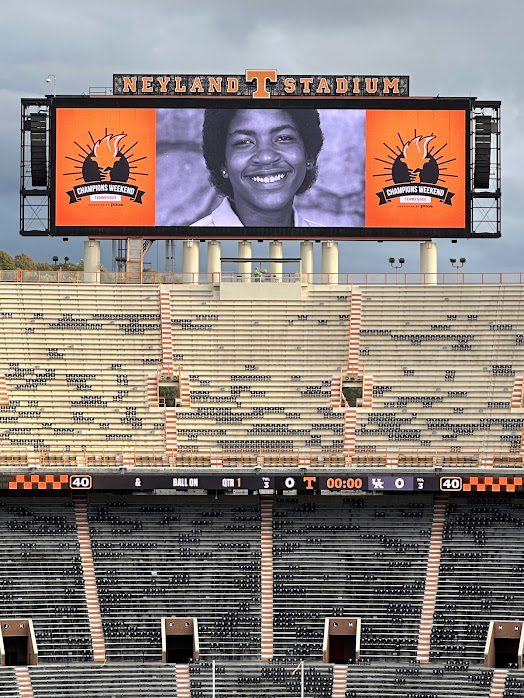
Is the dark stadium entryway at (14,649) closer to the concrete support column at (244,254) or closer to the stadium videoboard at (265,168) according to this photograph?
the stadium videoboard at (265,168)

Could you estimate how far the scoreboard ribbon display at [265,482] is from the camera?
172 ft

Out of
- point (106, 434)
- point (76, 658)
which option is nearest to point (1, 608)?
point (76, 658)

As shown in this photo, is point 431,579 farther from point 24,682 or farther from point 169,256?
point 169,256

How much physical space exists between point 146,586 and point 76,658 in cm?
384

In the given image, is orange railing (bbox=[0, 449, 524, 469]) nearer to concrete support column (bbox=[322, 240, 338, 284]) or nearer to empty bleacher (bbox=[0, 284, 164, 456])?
empty bleacher (bbox=[0, 284, 164, 456])

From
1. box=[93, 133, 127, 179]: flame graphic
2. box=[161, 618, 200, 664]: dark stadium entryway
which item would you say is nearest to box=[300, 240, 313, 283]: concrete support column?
box=[93, 133, 127, 179]: flame graphic

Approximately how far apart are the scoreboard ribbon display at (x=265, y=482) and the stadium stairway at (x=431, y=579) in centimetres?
172

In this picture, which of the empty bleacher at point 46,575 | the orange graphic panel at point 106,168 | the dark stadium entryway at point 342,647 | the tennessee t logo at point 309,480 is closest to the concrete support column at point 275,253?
the orange graphic panel at point 106,168

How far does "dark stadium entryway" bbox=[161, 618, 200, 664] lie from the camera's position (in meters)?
51.2

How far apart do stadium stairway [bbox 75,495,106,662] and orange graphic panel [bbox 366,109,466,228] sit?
1920cm

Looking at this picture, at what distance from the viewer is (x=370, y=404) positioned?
56.9m

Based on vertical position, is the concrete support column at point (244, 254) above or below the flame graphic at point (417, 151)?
below

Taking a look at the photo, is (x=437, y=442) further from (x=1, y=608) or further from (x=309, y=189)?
(x=1, y=608)

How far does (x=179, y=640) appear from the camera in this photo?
52.3 metres
